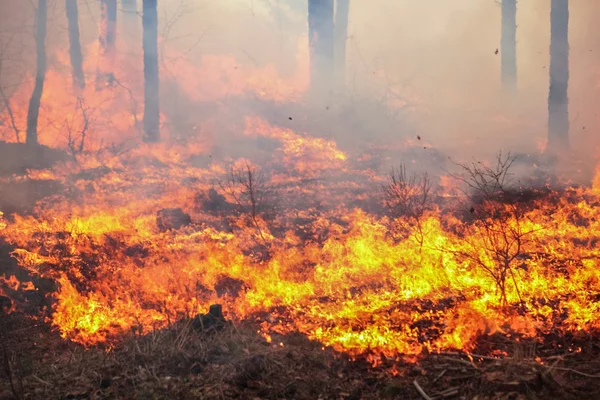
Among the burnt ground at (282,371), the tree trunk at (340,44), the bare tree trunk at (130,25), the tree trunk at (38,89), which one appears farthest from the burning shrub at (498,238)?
the bare tree trunk at (130,25)

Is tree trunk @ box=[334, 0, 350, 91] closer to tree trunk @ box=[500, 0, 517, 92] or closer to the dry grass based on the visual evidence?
tree trunk @ box=[500, 0, 517, 92]

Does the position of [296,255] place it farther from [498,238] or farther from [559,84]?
[559,84]

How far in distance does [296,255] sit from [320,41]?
11.7 m

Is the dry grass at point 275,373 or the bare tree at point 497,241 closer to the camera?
the dry grass at point 275,373

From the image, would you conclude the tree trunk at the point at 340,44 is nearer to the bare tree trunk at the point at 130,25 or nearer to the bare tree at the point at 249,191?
the bare tree at the point at 249,191

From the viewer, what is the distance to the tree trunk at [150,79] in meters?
15.9

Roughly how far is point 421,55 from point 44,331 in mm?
24963

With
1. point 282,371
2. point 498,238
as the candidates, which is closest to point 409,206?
point 498,238

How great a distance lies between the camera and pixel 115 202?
10.3m

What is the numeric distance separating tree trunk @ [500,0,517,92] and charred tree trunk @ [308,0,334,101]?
8011mm

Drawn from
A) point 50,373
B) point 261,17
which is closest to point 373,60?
point 261,17

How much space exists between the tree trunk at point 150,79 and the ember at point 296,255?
0.07 metres

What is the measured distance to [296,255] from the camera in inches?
291

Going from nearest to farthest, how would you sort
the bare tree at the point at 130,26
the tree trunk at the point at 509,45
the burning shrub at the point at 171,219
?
the burning shrub at the point at 171,219 < the tree trunk at the point at 509,45 < the bare tree at the point at 130,26
